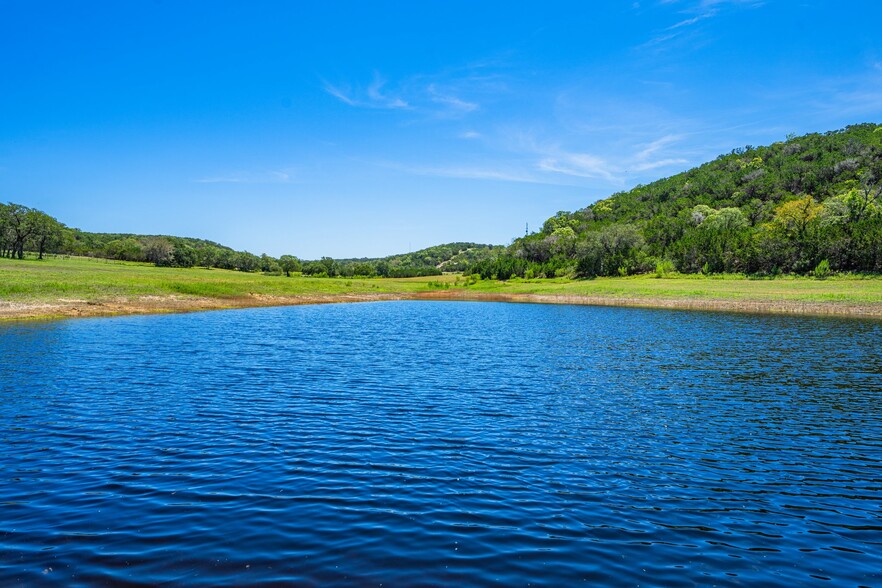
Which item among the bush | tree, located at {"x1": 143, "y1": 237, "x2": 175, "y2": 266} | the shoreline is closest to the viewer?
the shoreline

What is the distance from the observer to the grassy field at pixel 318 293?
6228 centimetres

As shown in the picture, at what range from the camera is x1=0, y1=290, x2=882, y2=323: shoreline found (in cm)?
5672

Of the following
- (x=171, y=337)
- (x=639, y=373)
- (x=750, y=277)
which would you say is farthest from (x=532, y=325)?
(x=750, y=277)

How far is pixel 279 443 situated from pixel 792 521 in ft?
46.9

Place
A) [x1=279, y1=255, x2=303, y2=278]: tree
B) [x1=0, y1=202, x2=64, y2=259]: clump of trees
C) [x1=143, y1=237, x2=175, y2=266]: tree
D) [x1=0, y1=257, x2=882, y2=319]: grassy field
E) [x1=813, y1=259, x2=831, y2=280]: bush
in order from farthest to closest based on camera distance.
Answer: [x1=279, y1=255, x2=303, y2=278]: tree → [x1=143, y1=237, x2=175, y2=266]: tree → [x1=0, y1=202, x2=64, y2=259]: clump of trees → [x1=813, y1=259, x2=831, y2=280]: bush → [x1=0, y1=257, x2=882, y2=319]: grassy field

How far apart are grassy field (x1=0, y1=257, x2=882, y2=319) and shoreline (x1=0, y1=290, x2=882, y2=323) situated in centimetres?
13

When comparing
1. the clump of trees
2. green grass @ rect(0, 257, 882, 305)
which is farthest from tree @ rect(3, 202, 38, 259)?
green grass @ rect(0, 257, 882, 305)

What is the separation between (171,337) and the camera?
43562 millimetres

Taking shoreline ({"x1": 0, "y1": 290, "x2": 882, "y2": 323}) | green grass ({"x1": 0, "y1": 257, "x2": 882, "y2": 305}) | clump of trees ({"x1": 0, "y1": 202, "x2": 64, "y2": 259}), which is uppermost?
clump of trees ({"x1": 0, "y1": 202, "x2": 64, "y2": 259})

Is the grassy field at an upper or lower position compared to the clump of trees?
lower

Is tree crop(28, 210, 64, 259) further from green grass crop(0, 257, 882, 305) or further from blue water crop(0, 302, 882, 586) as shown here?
blue water crop(0, 302, 882, 586)

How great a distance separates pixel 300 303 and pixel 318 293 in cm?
1353

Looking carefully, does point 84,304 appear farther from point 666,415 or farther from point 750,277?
point 750,277

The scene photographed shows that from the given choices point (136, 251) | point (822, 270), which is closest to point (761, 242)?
point (822, 270)
